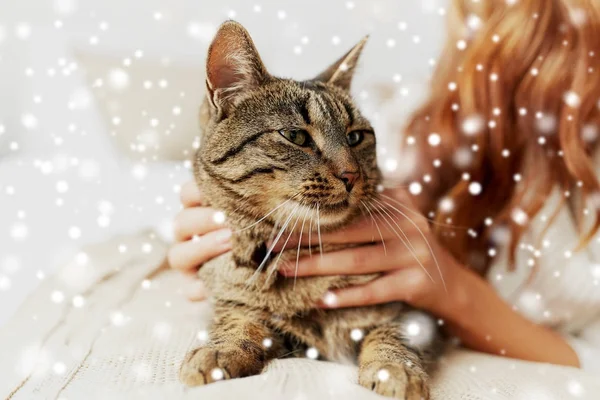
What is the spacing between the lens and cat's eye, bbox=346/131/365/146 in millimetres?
660

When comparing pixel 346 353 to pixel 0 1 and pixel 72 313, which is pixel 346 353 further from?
pixel 0 1

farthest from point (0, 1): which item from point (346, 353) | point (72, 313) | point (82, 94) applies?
point (346, 353)

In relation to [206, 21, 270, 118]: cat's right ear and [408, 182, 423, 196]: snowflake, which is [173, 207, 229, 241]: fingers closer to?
[206, 21, 270, 118]: cat's right ear

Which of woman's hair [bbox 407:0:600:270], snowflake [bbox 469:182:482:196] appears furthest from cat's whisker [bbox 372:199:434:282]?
snowflake [bbox 469:182:482:196]

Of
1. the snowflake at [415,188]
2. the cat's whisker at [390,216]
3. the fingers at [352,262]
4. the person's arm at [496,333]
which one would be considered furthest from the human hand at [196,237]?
the snowflake at [415,188]

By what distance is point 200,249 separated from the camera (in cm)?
71

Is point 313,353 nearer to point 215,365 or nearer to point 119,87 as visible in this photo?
point 215,365

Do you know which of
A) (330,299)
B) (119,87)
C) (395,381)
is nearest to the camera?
(395,381)

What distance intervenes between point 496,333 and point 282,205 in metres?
0.48

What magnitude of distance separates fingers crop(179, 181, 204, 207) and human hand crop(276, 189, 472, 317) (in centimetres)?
19

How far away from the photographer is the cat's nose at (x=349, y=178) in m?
0.58

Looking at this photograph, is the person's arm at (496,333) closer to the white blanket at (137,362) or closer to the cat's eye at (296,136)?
the white blanket at (137,362)

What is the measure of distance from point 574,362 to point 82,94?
3.43ft

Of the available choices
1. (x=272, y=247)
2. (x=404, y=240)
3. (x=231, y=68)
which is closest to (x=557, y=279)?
(x=404, y=240)
